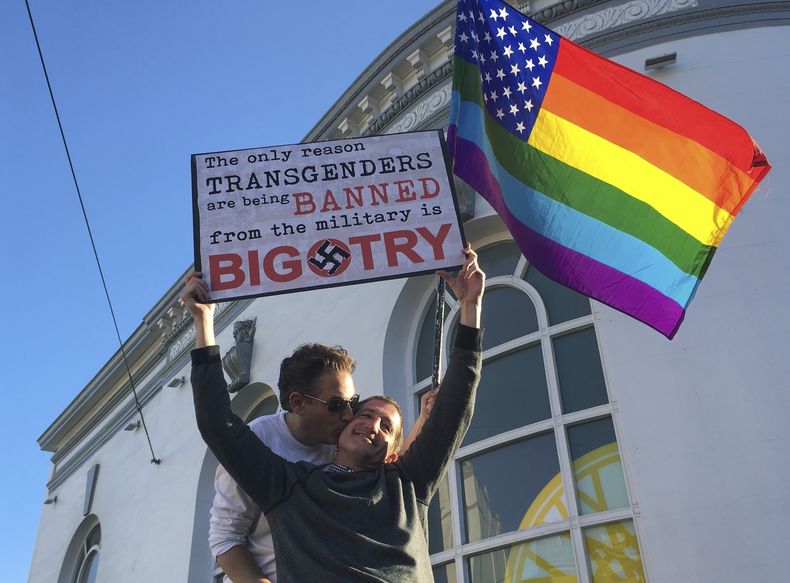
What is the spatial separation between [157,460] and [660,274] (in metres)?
9.68

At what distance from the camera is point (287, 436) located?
324 cm

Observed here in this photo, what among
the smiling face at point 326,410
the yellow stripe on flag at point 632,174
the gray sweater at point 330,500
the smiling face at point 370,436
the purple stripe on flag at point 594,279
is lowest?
the gray sweater at point 330,500

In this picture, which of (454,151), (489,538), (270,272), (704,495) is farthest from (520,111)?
(489,538)

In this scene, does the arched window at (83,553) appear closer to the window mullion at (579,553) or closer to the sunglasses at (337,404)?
the window mullion at (579,553)

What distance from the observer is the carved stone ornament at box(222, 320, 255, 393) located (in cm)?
1079

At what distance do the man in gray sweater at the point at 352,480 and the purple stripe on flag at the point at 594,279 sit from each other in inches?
69.1

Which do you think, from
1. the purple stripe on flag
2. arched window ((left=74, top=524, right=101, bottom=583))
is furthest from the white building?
arched window ((left=74, top=524, right=101, bottom=583))

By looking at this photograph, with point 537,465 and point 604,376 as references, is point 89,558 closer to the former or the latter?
point 537,465

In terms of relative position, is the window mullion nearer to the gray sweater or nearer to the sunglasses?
the gray sweater

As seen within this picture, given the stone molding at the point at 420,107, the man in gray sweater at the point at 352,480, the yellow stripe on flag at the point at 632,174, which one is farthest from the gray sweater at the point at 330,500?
the stone molding at the point at 420,107

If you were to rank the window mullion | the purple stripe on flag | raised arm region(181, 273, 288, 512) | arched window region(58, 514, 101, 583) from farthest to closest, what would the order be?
arched window region(58, 514, 101, 583) → the window mullion → the purple stripe on flag → raised arm region(181, 273, 288, 512)

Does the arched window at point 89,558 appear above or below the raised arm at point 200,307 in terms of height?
above

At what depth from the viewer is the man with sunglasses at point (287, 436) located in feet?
9.66

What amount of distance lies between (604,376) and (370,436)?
417cm
